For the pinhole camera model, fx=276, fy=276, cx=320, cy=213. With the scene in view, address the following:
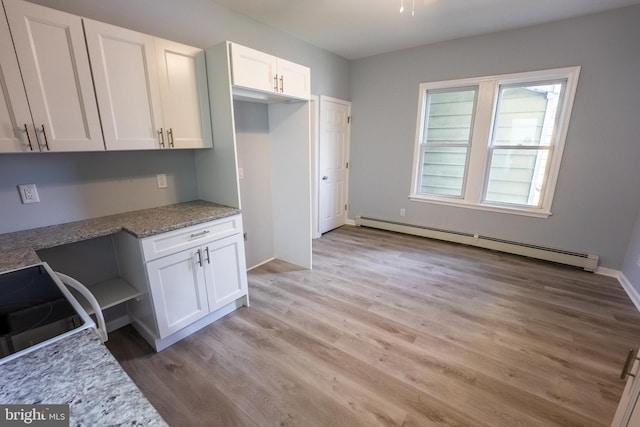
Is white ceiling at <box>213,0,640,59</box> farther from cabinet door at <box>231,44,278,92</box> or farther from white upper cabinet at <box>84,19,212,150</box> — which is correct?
white upper cabinet at <box>84,19,212,150</box>

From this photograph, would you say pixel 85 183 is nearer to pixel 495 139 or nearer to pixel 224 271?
pixel 224 271

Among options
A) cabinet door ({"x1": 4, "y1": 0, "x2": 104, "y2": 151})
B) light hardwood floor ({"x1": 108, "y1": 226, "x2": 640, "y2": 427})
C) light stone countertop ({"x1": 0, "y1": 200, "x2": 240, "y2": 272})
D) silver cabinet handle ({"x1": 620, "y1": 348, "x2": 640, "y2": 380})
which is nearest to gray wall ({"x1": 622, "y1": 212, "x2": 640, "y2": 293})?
light hardwood floor ({"x1": 108, "y1": 226, "x2": 640, "y2": 427})

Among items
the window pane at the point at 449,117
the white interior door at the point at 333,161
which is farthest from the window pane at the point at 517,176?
the white interior door at the point at 333,161

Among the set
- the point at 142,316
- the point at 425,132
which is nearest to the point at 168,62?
the point at 142,316

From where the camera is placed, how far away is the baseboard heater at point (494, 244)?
3152 mm

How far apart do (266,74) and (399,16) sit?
5.33 ft

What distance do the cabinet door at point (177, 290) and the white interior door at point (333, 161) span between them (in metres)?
2.43

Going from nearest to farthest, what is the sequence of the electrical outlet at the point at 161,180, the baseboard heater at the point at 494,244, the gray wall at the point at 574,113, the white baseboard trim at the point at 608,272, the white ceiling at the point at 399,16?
the electrical outlet at the point at 161,180
the white ceiling at the point at 399,16
the gray wall at the point at 574,113
the white baseboard trim at the point at 608,272
the baseboard heater at the point at 494,244

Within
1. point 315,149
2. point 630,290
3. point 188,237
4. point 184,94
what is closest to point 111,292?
point 188,237

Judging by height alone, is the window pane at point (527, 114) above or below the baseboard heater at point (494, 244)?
above

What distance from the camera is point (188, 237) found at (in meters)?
1.95

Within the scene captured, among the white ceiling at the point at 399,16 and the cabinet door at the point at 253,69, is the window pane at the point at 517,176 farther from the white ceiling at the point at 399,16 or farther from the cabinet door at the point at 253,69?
the cabinet door at the point at 253,69

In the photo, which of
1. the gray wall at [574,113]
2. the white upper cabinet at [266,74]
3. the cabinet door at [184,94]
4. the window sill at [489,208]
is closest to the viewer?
the cabinet door at [184,94]

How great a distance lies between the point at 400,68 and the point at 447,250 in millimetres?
2643
